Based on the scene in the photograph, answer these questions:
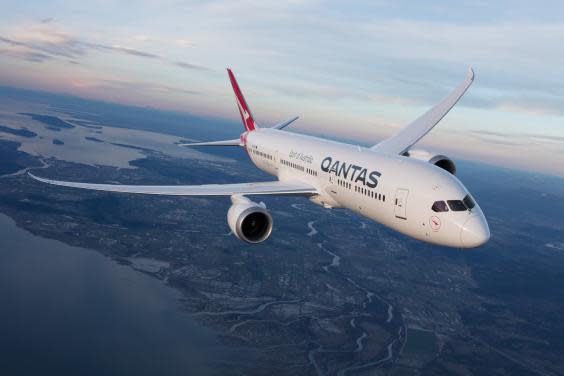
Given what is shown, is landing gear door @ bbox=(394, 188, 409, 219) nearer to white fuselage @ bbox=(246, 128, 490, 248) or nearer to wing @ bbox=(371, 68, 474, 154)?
white fuselage @ bbox=(246, 128, 490, 248)

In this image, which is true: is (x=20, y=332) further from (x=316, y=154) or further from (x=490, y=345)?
(x=490, y=345)

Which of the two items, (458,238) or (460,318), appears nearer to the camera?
(458,238)

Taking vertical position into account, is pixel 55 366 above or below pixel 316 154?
below

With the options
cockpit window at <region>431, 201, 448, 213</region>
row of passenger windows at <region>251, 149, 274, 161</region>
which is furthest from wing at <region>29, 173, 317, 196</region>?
cockpit window at <region>431, 201, 448, 213</region>

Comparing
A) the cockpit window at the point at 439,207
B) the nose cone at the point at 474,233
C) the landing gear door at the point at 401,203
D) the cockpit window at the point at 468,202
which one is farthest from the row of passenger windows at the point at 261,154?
the nose cone at the point at 474,233

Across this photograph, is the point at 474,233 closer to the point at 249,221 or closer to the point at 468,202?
the point at 468,202

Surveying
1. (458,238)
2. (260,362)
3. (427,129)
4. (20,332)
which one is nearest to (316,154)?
(427,129)

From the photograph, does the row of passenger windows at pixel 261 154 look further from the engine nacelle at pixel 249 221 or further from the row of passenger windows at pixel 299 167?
the engine nacelle at pixel 249 221

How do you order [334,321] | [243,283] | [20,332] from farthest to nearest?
[243,283]
[334,321]
[20,332]
